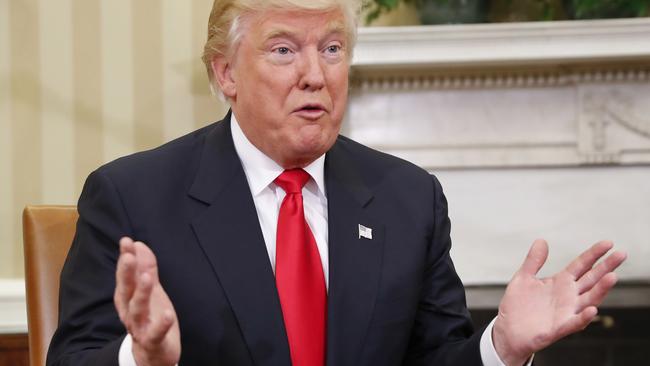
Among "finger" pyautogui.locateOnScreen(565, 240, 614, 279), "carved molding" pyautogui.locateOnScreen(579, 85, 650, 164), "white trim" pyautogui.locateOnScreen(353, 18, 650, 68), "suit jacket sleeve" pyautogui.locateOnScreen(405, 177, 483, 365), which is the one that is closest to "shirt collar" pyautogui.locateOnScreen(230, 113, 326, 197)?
"suit jacket sleeve" pyautogui.locateOnScreen(405, 177, 483, 365)

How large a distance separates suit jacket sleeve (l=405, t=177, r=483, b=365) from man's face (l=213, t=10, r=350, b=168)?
0.30 m

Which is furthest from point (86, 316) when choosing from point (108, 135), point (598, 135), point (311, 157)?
point (598, 135)

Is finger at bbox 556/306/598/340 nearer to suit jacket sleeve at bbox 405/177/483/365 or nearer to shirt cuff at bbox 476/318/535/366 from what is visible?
shirt cuff at bbox 476/318/535/366

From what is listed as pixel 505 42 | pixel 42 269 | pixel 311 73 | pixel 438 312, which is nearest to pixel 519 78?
pixel 505 42

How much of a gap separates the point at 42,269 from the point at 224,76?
450mm

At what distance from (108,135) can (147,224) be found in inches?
55.3

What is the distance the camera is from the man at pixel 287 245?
5.15 ft

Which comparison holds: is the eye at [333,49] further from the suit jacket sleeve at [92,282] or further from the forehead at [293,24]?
the suit jacket sleeve at [92,282]

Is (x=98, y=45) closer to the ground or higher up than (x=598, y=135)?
higher up

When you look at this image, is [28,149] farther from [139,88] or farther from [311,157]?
[311,157]

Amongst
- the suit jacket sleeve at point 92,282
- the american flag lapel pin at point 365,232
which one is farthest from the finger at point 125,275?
the american flag lapel pin at point 365,232

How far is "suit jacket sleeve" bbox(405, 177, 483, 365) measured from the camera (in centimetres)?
180

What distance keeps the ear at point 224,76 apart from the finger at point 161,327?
0.62m

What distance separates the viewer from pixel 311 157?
68.5 inches
